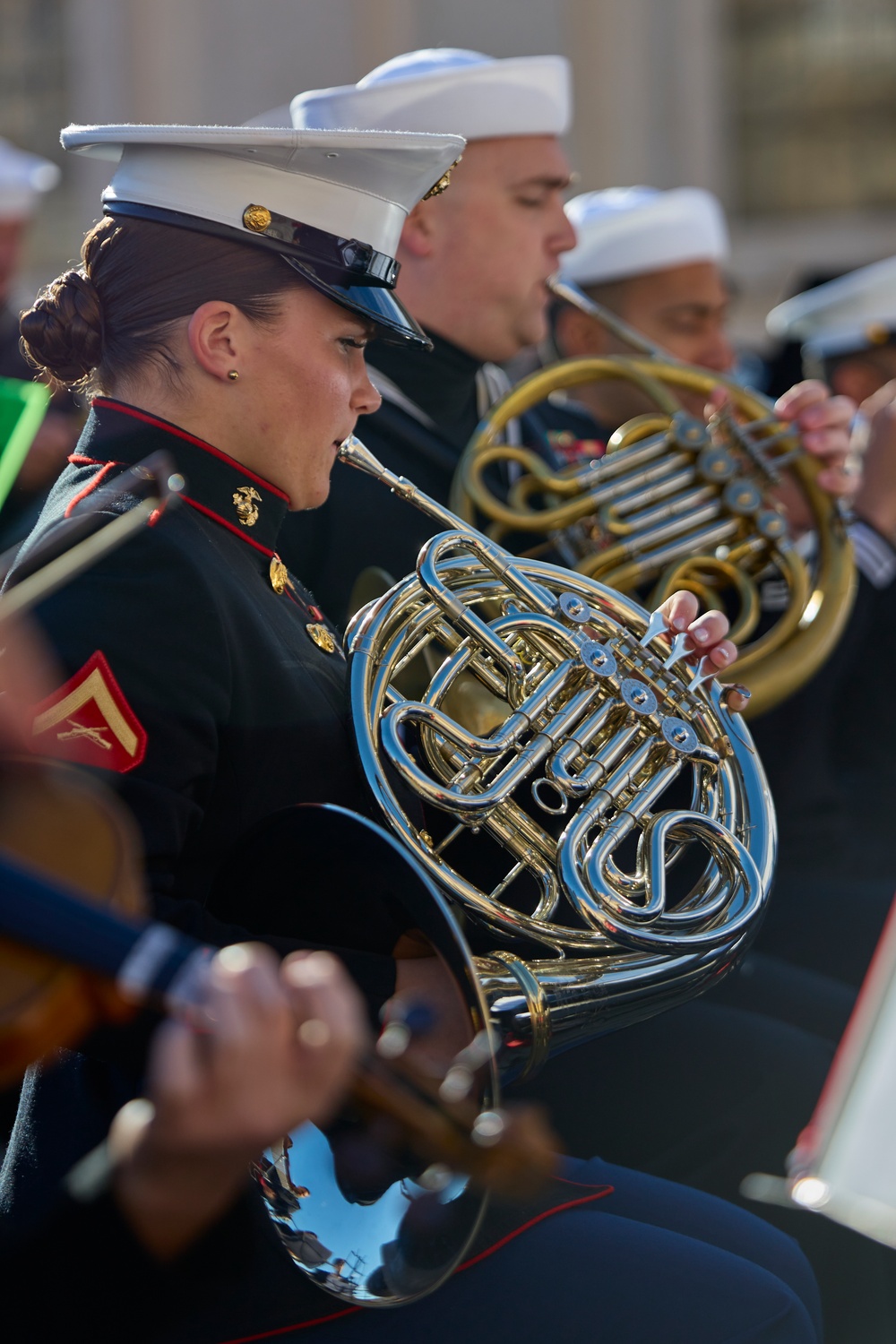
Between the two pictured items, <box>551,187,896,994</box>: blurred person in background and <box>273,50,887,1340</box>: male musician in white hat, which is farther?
<box>551,187,896,994</box>: blurred person in background

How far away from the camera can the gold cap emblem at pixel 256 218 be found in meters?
1.75

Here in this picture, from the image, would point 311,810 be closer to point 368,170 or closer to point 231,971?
point 231,971

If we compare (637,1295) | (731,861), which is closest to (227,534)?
(731,861)

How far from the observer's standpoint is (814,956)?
306 cm

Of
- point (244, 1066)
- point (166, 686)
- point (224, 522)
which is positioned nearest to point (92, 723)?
point (166, 686)

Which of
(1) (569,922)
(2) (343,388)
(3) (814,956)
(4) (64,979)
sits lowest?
(3) (814,956)

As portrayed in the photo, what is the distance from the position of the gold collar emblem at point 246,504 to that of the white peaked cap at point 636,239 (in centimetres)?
235

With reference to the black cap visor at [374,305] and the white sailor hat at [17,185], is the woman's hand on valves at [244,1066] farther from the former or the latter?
the white sailor hat at [17,185]

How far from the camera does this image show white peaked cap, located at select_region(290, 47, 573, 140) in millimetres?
2664

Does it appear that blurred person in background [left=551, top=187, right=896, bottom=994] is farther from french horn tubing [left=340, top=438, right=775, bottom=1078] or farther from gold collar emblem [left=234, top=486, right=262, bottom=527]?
gold collar emblem [left=234, top=486, right=262, bottom=527]

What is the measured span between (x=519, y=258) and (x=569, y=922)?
117cm

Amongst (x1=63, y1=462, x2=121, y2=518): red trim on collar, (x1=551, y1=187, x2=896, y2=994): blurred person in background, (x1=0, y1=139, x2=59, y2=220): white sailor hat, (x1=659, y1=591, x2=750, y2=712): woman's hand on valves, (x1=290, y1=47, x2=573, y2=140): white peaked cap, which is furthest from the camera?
(x1=0, y1=139, x2=59, y2=220): white sailor hat

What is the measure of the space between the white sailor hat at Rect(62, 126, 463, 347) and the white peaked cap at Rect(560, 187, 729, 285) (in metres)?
2.18

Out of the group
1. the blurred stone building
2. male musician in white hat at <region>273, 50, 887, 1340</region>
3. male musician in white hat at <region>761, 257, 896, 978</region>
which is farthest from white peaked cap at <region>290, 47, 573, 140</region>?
the blurred stone building
